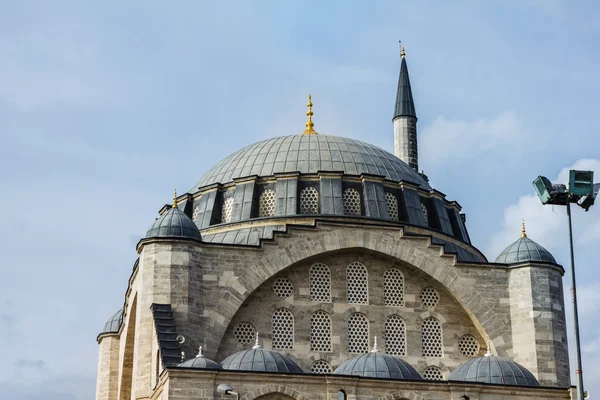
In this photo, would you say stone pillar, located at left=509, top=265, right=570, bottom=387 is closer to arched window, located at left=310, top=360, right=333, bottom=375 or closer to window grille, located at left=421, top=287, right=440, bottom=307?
window grille, located at left=421, top=287, right=440, bottom=307

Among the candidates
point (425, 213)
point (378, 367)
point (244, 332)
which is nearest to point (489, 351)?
point (378, 367)

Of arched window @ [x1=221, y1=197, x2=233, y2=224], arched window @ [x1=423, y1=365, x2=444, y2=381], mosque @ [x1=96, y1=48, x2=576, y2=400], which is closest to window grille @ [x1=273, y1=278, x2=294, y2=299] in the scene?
mosque @ [x1=96, y1=48, x2=576, y2=400]

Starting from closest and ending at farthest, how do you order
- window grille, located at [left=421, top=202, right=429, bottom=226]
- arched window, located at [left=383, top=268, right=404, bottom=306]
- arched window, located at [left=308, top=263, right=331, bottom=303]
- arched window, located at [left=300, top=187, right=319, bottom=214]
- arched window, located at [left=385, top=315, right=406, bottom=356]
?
arched window, located at [left=385, top=315, right=406, bottom=356] → arched window, located at [left=308, top=263, right=331, bottom=303] → arched window, located at [left=383, top=268, right=404, bottom=306] → arched window, located at [left=300, top=187, right=319, bottom=214] → window grille, located at [left=421, top=202, right=429, bottom=226]

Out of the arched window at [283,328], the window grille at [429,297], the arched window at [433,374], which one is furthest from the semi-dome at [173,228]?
the arched window at [433,374]

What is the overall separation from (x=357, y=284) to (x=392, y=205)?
4628mm

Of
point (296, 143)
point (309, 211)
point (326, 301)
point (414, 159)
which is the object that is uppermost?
Result: point (414, 159)

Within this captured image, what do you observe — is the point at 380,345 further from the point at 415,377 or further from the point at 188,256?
the point at 188,256

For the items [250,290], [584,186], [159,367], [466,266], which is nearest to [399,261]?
[466,266]

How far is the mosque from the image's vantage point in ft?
122

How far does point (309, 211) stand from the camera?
146ft

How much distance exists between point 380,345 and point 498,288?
450 cm

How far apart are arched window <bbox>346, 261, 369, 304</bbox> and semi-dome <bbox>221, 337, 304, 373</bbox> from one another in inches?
200

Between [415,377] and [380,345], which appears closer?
[415,377]

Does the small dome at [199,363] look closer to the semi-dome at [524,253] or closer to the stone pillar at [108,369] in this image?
the semi-dome at [524,253]
